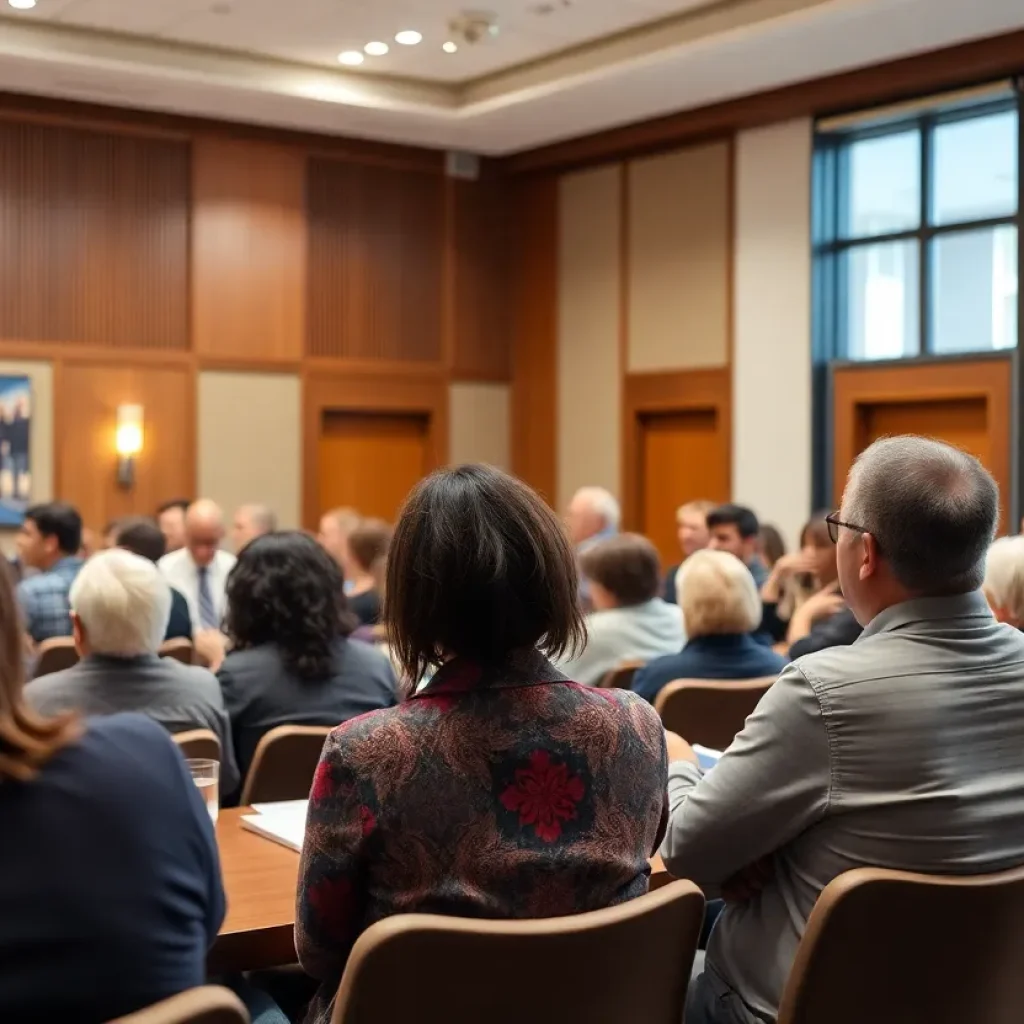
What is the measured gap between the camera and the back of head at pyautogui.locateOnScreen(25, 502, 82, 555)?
672 cm

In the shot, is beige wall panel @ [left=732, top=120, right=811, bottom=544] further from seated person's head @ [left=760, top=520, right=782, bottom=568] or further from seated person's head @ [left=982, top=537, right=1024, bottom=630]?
seated person's head @ [left=982, top=537, right=1024, bottom=630]

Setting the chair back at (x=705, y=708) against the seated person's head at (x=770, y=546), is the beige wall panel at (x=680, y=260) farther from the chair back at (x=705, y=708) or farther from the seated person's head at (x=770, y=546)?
the chair back at (x=705, y=708)

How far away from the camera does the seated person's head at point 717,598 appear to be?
14.1 feet

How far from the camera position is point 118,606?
11.4 ft

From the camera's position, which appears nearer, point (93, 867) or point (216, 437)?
point (93, 867)

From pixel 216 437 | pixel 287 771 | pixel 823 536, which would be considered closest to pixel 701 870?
pixel 287 771

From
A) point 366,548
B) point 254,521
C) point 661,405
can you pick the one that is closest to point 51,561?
point 366,548

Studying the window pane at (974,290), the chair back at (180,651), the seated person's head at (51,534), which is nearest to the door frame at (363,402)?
the window pane at (974,290)

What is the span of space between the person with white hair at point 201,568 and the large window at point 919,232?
4.37 m

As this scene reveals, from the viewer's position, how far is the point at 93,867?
5.20 feet

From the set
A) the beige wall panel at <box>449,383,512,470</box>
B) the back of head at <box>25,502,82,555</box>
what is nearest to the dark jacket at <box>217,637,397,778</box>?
the back of head at <box>25,502,82,555</box>

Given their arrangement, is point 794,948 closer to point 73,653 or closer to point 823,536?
point 73,653

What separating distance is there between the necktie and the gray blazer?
4.15 metres

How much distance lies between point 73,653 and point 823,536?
3.00 metres
